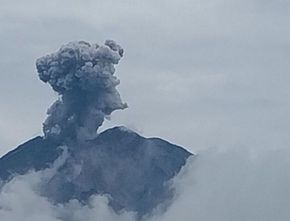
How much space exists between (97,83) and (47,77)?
9.80 m

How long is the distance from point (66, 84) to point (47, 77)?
394cm

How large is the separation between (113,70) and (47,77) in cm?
1292

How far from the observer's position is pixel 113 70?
200 meters

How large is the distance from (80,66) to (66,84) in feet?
15.7

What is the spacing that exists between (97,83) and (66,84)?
6033 millimetres

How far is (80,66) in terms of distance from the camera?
198000 millimetres

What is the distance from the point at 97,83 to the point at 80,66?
4915 mm

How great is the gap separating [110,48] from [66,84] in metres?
11.2

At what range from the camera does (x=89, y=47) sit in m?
200

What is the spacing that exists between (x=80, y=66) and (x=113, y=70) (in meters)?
6.56

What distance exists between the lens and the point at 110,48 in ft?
649

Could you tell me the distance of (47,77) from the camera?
200 m
